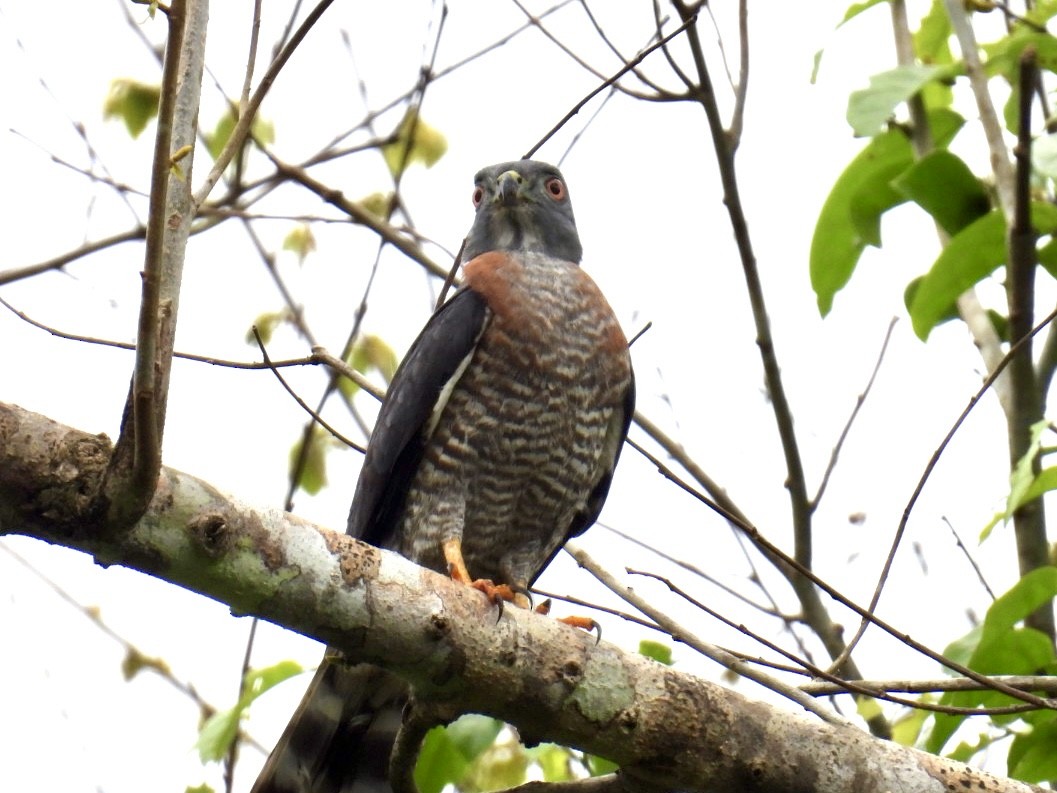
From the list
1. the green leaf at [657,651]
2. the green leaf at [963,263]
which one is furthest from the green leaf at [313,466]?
the green leaf at [963,263]

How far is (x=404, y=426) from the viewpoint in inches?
156

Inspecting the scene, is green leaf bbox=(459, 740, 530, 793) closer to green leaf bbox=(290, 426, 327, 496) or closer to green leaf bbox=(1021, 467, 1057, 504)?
green leaf bbox=(290, 426, 327, 496)

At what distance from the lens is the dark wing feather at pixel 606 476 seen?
4.30 meters

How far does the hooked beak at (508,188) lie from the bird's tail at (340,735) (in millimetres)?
1859

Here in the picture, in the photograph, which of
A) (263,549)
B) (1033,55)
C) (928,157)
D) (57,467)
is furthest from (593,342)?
(57,467)

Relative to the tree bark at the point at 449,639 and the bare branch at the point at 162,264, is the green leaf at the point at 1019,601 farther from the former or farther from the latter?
the bare branch at the point at 162,264

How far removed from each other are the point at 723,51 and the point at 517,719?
110 inches

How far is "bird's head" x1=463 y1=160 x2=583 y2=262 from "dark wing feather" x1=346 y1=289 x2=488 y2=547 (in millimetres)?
768

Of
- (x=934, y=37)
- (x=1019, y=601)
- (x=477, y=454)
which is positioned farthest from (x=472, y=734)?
(x=934, y=37)

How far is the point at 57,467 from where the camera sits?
7.14 feet

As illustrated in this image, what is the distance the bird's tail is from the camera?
368 cm

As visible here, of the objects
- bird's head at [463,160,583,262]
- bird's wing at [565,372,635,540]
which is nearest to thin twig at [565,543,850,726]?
bird's wing at [565,372,635,540]

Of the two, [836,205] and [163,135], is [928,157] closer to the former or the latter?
[836,205]

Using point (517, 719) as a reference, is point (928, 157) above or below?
above
